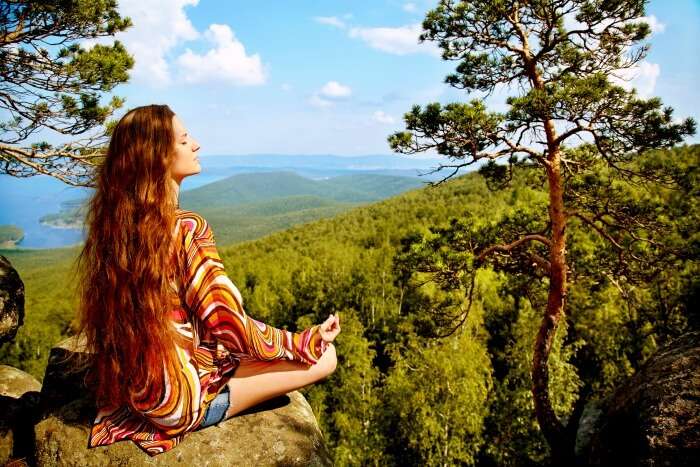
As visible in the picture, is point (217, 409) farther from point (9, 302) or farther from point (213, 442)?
point (9, 302)

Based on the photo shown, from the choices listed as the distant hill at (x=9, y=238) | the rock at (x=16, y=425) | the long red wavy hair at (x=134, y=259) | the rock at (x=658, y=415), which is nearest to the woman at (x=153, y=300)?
the long red wavy hair at (x=134, y=259)

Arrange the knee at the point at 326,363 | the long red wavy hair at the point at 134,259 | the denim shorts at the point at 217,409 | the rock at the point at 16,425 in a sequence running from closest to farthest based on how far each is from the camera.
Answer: the long red wavy hair at the point at 134,259 → the denim shorts at the point at 217,409 → the knee at the point at 326,363 → the rock at the point at 16,425

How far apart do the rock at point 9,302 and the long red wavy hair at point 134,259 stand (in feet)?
12.5

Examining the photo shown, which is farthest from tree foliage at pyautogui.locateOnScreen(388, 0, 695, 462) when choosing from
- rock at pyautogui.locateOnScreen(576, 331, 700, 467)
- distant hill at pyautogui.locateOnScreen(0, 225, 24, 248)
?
distant hill at pyautogui.locateOnScreen(0, 225, 24, 248)

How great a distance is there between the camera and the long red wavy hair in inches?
96.6

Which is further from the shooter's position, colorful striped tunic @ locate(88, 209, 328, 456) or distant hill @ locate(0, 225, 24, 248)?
distant hill @ locate(0, 225, 24, 248)

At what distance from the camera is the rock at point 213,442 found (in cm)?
270

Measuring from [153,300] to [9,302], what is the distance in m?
4.33

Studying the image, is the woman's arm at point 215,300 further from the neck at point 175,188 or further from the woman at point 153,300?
the neck at point 175,188

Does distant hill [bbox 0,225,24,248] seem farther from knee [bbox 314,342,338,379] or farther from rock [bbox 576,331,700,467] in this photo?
rock [bbox 576,331,700,467]

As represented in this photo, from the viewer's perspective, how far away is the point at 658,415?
3213 mm

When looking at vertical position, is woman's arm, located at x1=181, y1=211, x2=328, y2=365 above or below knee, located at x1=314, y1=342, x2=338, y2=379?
above

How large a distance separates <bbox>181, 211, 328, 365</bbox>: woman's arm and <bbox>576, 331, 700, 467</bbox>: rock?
293 centimetres

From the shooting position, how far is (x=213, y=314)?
8.59 feet
